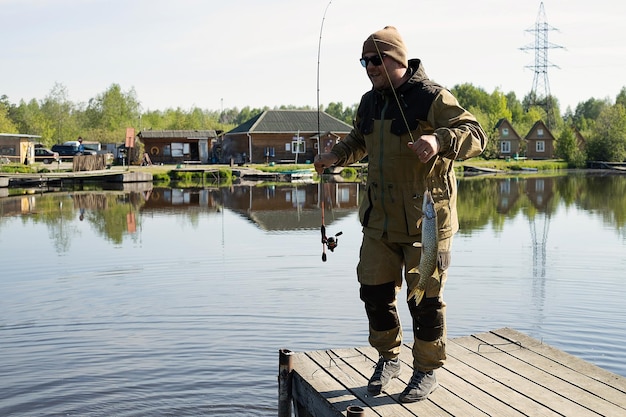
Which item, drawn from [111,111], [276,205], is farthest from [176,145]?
[111,111]

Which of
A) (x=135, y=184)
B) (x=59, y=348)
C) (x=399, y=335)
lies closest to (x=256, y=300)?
(x=59, y=348)

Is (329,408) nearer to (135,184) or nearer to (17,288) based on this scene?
(17,288)

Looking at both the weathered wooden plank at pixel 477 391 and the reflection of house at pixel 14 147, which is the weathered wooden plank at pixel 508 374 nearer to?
the weathered wooden plank at pixel 477 391

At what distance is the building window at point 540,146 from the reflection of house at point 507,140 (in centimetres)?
217

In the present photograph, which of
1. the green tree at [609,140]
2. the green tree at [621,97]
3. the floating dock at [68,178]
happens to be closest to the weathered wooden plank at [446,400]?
the floating dock at [68,178]

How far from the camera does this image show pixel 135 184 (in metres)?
49.3

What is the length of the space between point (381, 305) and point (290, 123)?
67.0m

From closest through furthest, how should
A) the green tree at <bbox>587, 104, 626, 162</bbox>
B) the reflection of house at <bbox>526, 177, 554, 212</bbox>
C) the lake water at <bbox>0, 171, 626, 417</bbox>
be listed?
1. the lake water at <bbox>0, 171, 626, 417</bbox>
2. the reflection of house at <bbox>526, 177, 554, 212</bbox>
3. the green tree at <bbox>587, 104, 626, 162</bbox>

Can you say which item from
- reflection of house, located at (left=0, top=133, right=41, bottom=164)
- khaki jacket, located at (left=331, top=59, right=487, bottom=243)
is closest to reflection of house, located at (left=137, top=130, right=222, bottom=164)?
reflection of house, located at (left=0, top=133, right=41, bottom=164)

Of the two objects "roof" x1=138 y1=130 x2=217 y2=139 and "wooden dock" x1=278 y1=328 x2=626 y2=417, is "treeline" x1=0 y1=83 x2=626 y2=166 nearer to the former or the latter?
"roof" x1=138 y1=130 x2=217 y2=139

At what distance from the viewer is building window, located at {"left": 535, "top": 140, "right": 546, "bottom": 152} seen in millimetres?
96375

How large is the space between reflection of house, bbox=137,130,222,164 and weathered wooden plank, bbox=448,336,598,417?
67774 millimetres

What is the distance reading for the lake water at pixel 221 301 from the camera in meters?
8.29

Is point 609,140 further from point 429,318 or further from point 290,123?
point 429,318
